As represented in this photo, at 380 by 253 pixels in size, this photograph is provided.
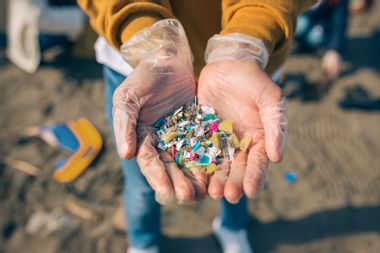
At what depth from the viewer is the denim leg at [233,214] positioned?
204 cm

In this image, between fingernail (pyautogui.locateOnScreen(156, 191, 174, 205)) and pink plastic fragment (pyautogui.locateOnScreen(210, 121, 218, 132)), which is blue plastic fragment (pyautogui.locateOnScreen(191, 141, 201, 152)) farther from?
fingernail (pyautogui.locateOnScreen(156, 191, 174, 205))

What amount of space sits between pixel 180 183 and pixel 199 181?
0.29 feet

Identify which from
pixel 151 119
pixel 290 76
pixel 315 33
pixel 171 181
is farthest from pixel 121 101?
pixel 315 33

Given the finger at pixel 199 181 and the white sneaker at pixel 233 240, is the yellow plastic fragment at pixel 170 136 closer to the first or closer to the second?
the finger at pixel 199 181

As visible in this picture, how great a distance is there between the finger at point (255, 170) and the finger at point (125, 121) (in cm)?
38

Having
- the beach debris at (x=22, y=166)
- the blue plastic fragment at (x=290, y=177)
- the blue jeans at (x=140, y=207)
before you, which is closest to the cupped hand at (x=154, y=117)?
the blue jeans at (x=140, y=207)

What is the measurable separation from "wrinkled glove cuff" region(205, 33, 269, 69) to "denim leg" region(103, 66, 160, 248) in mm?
398

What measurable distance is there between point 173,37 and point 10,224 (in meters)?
1.52

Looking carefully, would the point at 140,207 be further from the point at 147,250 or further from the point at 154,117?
the point at 154,117

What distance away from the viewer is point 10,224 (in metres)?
2.32

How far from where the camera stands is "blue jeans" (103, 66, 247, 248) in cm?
171

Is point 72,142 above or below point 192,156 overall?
below

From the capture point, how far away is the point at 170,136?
4.94 ft

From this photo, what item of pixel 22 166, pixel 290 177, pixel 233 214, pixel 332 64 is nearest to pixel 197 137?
pixel 233 214
